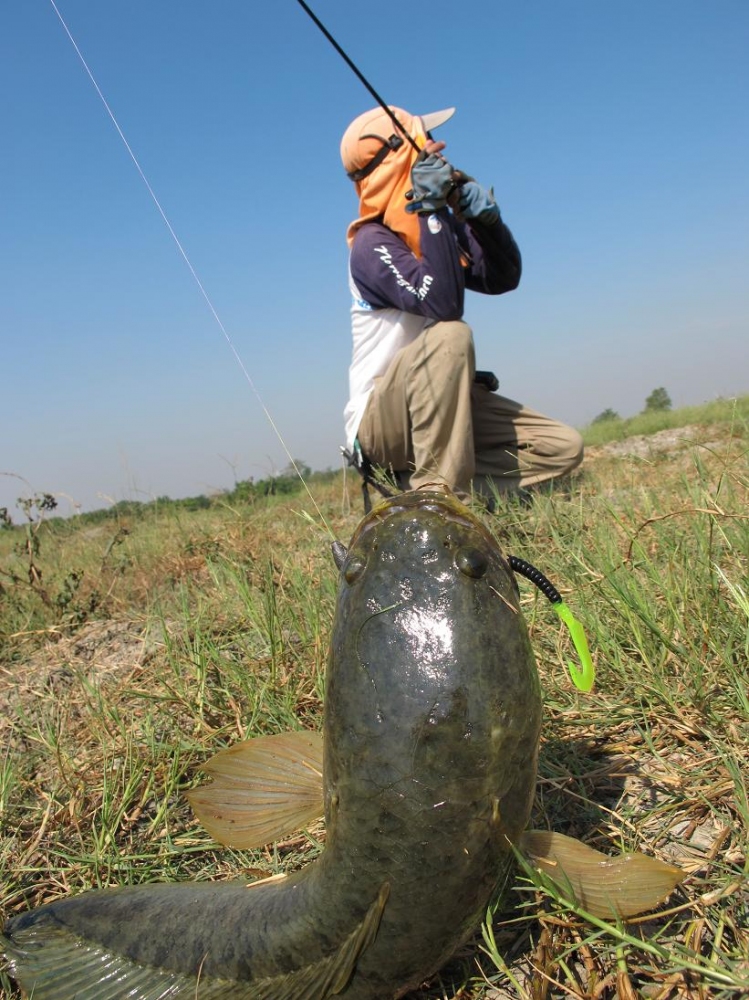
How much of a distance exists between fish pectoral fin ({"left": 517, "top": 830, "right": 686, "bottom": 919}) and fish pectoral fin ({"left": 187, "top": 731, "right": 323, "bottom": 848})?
424 millimetres

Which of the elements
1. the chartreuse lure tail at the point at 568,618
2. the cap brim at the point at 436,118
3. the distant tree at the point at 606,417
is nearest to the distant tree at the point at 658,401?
the distant tree at the point at 606,417

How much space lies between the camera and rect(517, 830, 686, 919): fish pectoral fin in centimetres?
120

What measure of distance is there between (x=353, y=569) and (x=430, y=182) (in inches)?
138

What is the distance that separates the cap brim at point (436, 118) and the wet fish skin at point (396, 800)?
401cm

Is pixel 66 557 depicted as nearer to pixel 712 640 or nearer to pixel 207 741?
pixel 207 741

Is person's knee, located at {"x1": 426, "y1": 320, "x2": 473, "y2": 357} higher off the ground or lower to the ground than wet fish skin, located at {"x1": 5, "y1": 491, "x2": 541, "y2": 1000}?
higher

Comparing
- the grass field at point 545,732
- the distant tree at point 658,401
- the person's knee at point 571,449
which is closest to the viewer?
the grass field at point 545,732

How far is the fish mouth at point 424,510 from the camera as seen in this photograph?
4.40 feet

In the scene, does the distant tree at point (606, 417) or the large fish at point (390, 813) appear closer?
the large fish at point (390, 813)

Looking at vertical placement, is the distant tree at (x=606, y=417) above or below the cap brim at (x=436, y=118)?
below

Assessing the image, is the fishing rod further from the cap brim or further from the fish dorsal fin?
the fish dorsal fin

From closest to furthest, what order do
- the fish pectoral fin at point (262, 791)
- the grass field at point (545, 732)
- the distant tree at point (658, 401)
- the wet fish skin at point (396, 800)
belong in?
the wet fish skin at point (396, 800) → the grass field at point (545, 732) → the fish pectoral fin at point (262, 791) → the distant tree at point (658, 401)

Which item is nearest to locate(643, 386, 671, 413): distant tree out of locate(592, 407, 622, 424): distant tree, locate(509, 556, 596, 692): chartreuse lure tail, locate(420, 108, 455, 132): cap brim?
locate(592, 407, 622, 424): distant tree

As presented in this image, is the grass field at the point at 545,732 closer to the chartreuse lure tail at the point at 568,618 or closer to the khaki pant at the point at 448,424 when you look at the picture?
the chartreuse lure tail at the point at 568,618
